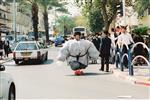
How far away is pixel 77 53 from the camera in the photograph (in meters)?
23.0

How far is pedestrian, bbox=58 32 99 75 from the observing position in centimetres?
2291

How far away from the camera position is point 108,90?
54.1 ft

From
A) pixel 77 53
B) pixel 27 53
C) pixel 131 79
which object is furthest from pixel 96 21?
pixel 131 79

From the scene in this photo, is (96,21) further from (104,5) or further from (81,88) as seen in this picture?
(81,88)

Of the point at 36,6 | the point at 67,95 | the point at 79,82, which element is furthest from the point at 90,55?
the point at 36,6

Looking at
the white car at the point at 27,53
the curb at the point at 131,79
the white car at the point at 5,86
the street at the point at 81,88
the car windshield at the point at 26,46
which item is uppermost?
the car windshield at the point at 26,46

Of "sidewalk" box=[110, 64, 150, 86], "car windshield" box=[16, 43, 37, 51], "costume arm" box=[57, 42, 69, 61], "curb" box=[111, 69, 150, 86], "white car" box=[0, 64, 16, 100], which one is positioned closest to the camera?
"white car" box=[0, 64, 16, 100]

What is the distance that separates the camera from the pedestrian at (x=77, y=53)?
22.9 metres

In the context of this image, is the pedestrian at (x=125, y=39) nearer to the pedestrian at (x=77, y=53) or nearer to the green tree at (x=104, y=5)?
the pedestrian at (x=77, y=53)

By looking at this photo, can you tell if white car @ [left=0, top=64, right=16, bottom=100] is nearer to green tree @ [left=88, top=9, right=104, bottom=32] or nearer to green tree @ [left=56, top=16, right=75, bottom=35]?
green tree @ [left=88, top=9, right=104, bottom=32]

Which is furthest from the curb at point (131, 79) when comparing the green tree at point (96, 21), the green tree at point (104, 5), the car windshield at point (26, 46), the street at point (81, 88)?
the green tree at point (96, 21)

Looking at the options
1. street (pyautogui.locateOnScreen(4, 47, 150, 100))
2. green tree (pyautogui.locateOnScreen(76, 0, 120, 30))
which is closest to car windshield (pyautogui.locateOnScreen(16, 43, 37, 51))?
street (pyautogui.locateOnScreen(4, 47, 150, 100))

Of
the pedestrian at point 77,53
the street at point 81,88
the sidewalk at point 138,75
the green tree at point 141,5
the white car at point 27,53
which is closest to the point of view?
the street at point 81,88

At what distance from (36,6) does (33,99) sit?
59.9 m
